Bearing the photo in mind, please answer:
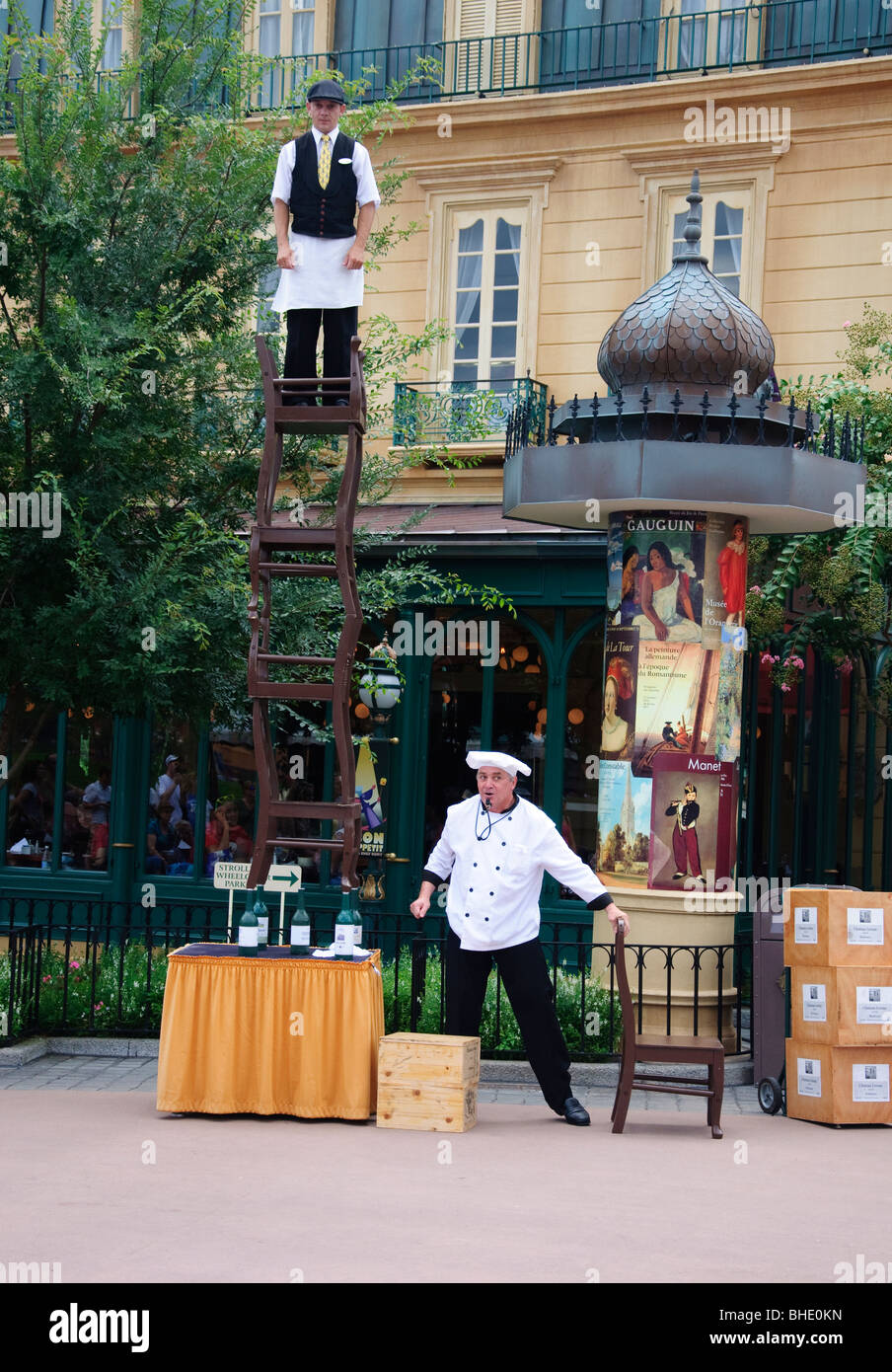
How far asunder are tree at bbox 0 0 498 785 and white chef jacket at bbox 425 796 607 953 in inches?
94.4

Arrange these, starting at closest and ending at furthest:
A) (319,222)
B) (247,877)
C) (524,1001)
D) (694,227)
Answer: (524,1001) → (319,222) → (247,877) → (694,227)

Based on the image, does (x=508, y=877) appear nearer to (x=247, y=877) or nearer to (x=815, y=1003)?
(x=247, y=877)

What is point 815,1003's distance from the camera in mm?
9328

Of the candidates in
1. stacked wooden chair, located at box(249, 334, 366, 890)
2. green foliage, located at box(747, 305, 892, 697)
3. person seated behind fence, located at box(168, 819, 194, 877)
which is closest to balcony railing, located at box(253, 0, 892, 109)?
green foliage, located at box(747, 305, 892, 697)

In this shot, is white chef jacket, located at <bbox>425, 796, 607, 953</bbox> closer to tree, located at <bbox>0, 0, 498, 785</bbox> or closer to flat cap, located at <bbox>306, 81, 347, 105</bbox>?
tree, located at <bbox>0, 0, 498, 785</bbox>

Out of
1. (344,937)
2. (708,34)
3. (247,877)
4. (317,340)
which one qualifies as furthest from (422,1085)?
(708,34)

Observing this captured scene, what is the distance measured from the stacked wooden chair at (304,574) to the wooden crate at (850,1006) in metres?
2.60

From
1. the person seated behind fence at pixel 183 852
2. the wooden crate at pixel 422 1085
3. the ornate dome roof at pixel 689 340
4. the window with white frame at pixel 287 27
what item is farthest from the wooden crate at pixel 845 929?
the window with white frame at pixel 287 27

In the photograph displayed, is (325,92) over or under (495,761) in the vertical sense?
over

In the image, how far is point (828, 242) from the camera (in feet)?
54.0

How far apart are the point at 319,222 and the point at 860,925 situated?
4.88 m

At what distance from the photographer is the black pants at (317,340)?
9555 mm

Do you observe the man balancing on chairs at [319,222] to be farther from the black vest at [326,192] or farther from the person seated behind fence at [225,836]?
the person seated behind fence at [225,836]
